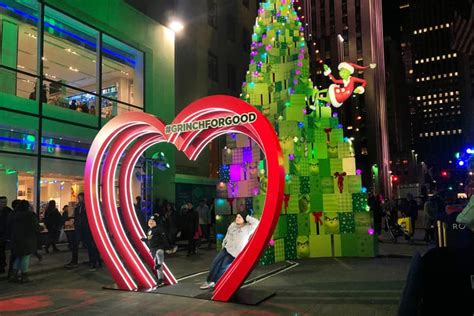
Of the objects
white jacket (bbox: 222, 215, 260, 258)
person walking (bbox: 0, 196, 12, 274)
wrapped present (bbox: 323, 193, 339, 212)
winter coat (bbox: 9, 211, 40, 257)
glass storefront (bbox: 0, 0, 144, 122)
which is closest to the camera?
white jacket (bbox: 222, 215, 260, 258)

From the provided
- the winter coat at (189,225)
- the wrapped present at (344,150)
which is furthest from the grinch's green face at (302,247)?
the winter coat at (189,225)

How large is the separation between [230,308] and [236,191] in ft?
22.5

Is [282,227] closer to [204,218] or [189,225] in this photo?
[189,225]

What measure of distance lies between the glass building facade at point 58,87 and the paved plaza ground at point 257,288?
411 centimetres

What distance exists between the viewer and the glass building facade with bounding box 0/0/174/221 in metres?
14.5

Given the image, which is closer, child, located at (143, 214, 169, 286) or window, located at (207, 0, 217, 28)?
child, located at (143, 214, 169, 286)

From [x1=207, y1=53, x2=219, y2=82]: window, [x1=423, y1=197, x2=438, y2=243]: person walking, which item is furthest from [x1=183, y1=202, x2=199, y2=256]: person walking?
[x1=207, y1=53, x2=219, y2=82]: window

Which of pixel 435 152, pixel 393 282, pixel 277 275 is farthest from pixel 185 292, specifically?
pixel 435 152

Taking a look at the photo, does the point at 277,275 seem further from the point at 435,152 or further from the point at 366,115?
the point at 435,152

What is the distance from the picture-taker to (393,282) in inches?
358

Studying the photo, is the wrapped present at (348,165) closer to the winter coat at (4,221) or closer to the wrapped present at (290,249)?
the wrapped present at (290,249)

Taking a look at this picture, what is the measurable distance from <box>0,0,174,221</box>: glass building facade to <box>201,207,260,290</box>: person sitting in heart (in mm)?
8733

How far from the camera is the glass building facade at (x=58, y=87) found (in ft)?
47.6

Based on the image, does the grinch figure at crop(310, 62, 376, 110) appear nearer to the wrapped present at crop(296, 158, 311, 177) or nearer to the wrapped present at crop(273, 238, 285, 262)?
the wrapped present at crop(296, 158, 311, 177)
